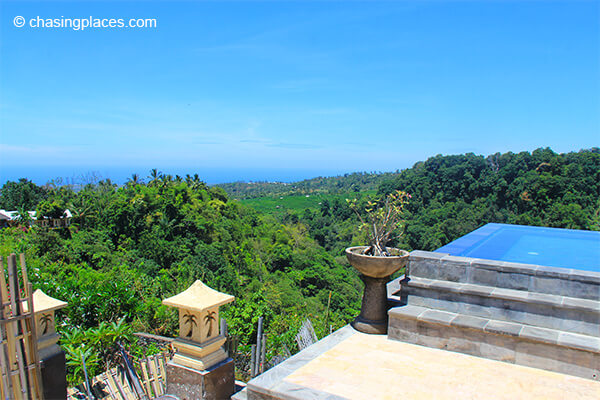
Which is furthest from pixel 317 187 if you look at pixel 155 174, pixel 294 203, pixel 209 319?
pixel 209 319

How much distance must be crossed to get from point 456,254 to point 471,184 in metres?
41.2

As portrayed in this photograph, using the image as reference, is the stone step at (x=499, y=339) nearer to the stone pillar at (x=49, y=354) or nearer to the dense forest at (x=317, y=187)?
the stone pillar at (x=49, y=354)

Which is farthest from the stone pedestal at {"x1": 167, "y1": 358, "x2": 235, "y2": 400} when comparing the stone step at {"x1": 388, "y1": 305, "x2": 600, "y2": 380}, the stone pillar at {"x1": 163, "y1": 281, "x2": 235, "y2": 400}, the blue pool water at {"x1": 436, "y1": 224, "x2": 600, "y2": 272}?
the blue pool water at {"x1": 436, "y1": 224, "x2": 600, "y2": 272}

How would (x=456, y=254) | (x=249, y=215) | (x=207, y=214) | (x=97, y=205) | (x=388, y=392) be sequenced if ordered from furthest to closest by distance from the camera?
(x=249, y=215), (x=207, y=214), (x=97, y=205), (x=456, y=254), (x=388, y=392)

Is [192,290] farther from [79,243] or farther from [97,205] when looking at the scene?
[97,205]

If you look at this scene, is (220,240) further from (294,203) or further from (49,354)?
(294,203)

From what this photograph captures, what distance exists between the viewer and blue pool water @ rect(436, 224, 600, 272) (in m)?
5.39

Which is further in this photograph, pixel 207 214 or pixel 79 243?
pixel 207 214

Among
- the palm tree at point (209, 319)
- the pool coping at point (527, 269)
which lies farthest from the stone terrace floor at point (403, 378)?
the pool coping at point (527, 269)

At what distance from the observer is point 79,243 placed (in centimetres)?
1741

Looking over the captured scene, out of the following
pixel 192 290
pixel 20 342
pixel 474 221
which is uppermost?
pixel 20 342

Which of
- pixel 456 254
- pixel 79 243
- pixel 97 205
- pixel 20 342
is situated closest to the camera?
pixel 20 342

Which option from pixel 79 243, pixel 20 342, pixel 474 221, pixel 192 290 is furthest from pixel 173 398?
pixel 474 221

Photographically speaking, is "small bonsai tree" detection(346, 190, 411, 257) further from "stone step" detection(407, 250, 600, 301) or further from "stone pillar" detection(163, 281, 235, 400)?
"stone pillar" detection(163, 281, 235, 400)
